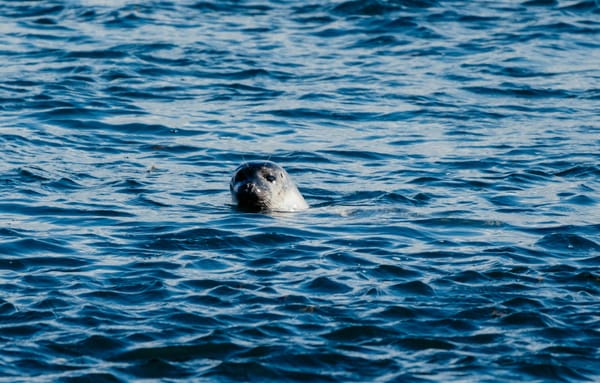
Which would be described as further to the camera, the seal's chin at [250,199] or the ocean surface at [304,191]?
the seal's chin at [250,199]

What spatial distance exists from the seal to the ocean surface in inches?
9.1

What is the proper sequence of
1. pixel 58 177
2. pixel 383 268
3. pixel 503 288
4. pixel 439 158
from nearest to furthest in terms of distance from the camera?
pixel 503 288 → pixel 383 268 → pixel 58 177 → pixel 439 158

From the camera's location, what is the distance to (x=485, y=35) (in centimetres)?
2516

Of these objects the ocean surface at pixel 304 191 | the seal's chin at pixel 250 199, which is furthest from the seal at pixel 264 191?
the ocean surface at pixel 304 191

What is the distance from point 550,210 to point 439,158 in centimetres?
290

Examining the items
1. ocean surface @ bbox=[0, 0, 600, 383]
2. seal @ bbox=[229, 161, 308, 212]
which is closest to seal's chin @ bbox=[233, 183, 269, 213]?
seal @ bbox=[229, 161, 308, 212]

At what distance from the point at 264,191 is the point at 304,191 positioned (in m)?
1.24

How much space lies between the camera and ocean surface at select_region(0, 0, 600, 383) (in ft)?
32.6

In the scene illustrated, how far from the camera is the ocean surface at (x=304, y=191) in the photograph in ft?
32.6

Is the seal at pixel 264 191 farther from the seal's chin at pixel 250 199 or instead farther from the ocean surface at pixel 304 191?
the ocean surface at pixel 304 191

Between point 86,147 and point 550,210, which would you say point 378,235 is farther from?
point 86,147

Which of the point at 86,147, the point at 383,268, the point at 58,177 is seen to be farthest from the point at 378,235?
the point at 86,147

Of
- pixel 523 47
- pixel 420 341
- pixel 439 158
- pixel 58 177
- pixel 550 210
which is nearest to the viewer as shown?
pixel 420 341

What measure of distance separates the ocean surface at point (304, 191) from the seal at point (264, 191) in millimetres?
230
